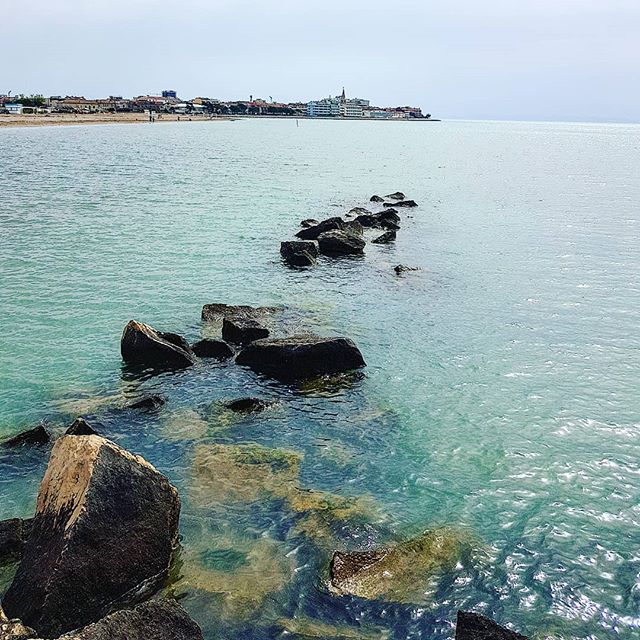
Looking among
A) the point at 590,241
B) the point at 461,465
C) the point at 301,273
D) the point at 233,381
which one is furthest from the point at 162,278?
the point at 590,241

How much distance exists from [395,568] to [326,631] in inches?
55.2

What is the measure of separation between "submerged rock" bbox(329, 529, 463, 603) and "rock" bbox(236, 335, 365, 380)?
566cm

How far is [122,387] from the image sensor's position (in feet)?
45.4

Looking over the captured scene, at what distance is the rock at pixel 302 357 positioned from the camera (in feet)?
46.3

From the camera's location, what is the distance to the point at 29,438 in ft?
37.1

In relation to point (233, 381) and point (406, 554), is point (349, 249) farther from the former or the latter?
point (406, 554)

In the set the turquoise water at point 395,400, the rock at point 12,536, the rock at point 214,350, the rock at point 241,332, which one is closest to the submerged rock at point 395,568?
the turquoise water at point 395,400

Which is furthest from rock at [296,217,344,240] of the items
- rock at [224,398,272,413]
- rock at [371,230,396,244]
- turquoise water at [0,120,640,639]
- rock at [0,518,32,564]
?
rock at [0,518,32,564]

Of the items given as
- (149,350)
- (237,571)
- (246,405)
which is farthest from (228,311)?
(237,571)

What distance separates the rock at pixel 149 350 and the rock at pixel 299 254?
431 inches

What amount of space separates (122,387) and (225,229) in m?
20.6

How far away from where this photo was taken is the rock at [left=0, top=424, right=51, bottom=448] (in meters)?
11.3

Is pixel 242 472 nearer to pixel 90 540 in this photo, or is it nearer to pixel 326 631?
pixel 90 540

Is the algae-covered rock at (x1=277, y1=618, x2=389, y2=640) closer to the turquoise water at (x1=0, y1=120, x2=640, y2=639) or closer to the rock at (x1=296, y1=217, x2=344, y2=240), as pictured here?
the turquoise water at (x1=0, y1=120, x2=640, y2=639)
